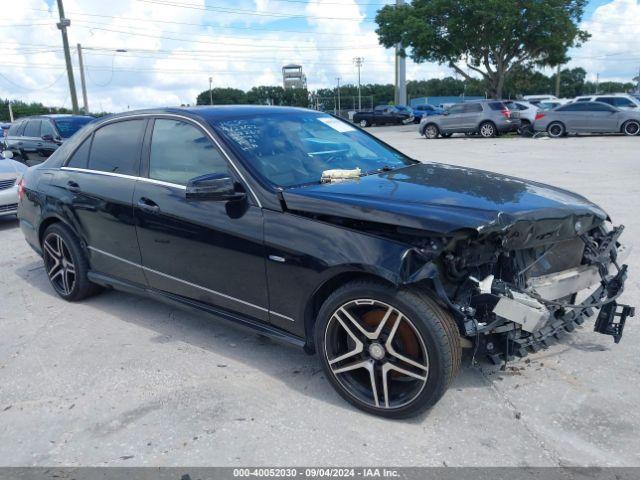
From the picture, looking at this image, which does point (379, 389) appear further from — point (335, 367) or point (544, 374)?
point (544, 374)

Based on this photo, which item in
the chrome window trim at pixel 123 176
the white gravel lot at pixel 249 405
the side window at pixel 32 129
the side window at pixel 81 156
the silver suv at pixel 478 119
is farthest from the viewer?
the silver suv at pixel 478 119

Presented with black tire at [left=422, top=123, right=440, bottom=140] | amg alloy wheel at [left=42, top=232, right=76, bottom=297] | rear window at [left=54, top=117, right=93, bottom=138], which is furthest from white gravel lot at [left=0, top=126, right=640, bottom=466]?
black tire at [left=422, top=123, right=440, bottom=140]

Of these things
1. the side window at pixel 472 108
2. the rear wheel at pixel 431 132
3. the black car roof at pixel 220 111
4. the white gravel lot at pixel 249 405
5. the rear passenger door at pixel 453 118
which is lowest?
the white gravel lot at pixel 249 405

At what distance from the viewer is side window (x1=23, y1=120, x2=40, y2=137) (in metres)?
14.1

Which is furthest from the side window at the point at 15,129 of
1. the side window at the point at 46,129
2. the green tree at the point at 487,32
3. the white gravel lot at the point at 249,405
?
the green tree at the point at 487,32

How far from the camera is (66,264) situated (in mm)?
4926

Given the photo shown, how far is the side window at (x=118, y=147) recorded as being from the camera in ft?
13.9

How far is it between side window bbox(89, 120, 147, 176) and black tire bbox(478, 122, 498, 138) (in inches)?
829

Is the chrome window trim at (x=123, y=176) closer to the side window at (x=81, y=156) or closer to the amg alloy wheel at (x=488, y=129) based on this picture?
the side window at (x=81, y=156)

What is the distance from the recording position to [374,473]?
2.59 m

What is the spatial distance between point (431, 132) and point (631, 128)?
26.2 ft

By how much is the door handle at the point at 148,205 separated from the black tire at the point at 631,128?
21.8 meters

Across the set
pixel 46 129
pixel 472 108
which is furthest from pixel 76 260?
pixel 472 108

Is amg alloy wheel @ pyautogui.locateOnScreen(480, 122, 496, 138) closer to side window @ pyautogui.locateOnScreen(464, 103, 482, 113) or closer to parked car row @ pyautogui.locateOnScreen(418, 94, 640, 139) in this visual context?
parked car row @ pyautogui.locateOnScreen(418, 94, 640, 139)
